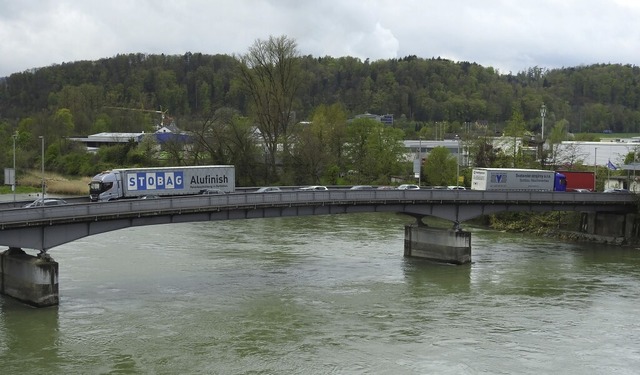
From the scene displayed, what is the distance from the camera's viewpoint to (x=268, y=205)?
53594 mm

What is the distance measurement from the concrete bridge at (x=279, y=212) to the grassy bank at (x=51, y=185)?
194 feet

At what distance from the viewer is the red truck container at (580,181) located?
83.8 m

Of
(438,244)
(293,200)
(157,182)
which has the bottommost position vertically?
(438,244)

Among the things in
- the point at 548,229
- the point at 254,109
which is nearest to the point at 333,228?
the point at 548,229

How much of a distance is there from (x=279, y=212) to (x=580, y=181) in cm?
4271

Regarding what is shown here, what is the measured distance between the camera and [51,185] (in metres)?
113

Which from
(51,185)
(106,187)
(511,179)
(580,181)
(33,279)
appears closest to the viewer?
(33,279)

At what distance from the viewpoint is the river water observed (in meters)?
33.9

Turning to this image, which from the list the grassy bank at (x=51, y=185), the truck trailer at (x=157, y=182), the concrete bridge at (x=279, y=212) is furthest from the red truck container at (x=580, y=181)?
the grassy bank at (x=51, y=185)

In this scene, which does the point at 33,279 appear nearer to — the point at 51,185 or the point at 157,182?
the point at 157,182

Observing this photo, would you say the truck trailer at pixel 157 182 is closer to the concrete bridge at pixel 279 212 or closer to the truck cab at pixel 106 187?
the truck cab at pixel 106 187

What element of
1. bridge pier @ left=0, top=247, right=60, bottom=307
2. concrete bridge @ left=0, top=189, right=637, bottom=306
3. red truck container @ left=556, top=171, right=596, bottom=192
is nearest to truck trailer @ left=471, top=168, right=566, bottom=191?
red truck container @ left=556, top=171, right=596, bottom=192

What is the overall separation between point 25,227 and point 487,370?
25711mm

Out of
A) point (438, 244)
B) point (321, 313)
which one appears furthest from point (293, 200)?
point (321, 313)
